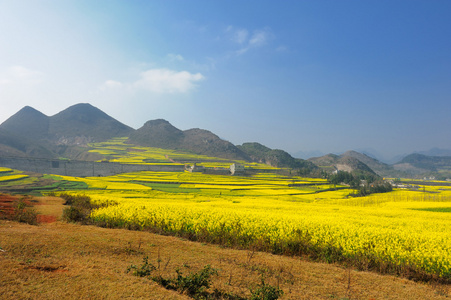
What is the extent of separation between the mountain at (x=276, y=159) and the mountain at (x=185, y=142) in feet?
40.2

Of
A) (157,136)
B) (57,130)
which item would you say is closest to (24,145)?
(57,130)

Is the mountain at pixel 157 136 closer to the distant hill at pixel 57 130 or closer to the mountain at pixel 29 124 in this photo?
the distant hill at pixel 57 130

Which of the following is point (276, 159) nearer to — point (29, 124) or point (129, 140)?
point (129, 140)

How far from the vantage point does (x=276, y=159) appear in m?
149

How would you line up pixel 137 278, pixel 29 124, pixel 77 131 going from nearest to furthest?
pixel 137 278 → pixel 77 131 → pixel 29 124

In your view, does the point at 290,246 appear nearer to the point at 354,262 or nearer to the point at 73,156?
the point at 354,262

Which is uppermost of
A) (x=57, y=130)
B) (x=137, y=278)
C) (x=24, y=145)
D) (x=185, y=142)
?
(x=57, y=130)

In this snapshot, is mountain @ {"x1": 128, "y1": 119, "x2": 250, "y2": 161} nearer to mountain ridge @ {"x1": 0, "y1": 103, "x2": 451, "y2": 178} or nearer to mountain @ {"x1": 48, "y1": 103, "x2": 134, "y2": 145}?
mountain ridge @ {"x1": 0, "y1": 103, "x2": 451, "y2": 178}

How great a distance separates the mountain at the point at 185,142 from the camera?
14362 centimetres

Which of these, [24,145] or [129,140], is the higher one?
[129,140]

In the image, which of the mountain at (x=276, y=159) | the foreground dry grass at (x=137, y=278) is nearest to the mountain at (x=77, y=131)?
the mountain at (x=276, y=159)

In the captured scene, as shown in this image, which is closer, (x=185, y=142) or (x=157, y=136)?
(x=185, y=142)

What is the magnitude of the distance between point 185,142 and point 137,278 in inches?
5939

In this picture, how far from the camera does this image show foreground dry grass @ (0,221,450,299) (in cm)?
562
